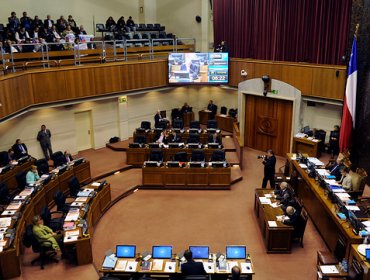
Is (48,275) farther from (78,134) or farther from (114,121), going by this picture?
(114,121)

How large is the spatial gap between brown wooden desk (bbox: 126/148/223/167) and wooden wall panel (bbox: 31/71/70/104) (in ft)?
10.9

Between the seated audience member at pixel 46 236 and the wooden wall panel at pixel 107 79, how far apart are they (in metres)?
7.99

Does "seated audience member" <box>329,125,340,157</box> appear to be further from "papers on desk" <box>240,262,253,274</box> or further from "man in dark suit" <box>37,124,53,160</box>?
"man in dark suit" <box>37,124,53,160</box>

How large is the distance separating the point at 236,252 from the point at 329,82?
8.65 m

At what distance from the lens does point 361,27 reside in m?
11.6

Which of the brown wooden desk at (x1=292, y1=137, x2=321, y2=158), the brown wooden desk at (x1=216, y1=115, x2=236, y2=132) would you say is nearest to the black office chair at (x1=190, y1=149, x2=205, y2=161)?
the brown wooden desk at (x1=292, y1=137, x2=321, y2=158)

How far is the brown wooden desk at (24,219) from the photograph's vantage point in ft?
25.5

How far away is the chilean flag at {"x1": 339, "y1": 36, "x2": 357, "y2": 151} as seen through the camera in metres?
11.6

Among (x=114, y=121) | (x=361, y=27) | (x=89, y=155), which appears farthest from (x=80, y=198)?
(x=361, y=27)

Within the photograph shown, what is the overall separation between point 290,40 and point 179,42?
7.45 m

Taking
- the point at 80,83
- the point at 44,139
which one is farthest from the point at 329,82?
the point at 44,139

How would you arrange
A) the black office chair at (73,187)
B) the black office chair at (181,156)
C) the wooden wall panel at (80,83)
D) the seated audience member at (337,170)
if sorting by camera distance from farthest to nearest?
the wooden wall panel at (80,83) → the black office chair at (181,156) → the black office chair at (73,187) → the seated audience member at (337,170)

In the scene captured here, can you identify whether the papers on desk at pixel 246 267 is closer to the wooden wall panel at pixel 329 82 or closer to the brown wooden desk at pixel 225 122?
the wooden wall panel at pixel 329 82

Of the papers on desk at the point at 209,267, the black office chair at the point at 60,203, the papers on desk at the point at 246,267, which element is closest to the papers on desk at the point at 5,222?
the black office chair at the point at 60,203
